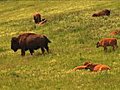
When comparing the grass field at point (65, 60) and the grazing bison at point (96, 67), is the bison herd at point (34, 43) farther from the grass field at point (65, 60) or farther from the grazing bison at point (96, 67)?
the grazing bison at point (96, 67)

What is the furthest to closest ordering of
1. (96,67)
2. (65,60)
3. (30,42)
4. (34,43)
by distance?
(30,42)
(34,43)
(65,60)
(96,67)

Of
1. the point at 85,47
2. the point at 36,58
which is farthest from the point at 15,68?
the point at 85,47

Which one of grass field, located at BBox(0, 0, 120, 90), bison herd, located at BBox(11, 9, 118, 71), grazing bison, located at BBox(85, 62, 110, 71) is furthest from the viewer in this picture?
bison herd, located at BBox(11, 9, 118, 71)

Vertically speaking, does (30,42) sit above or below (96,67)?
below

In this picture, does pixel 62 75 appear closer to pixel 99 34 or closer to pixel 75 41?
pixel 75 41

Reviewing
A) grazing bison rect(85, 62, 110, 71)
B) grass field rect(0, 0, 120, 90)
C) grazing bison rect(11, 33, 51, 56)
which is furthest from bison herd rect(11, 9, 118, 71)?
grazing bison rect(85, 62, 110, 71)

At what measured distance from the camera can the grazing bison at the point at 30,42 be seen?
28250mm

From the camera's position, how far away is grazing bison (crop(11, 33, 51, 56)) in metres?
28.2

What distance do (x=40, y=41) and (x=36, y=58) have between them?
7.16ft

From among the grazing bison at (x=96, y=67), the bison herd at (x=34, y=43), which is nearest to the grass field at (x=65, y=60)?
the grazing bison at (x=96, y=67)

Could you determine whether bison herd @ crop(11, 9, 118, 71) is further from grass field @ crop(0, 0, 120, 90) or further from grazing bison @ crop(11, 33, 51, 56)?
grass field @ crop(0, 0, 120, 90)

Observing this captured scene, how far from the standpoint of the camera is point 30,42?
94.1ft

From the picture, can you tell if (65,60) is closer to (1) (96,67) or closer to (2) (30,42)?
(1) (96,67)

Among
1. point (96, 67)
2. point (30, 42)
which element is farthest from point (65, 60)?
point (30, 42)
